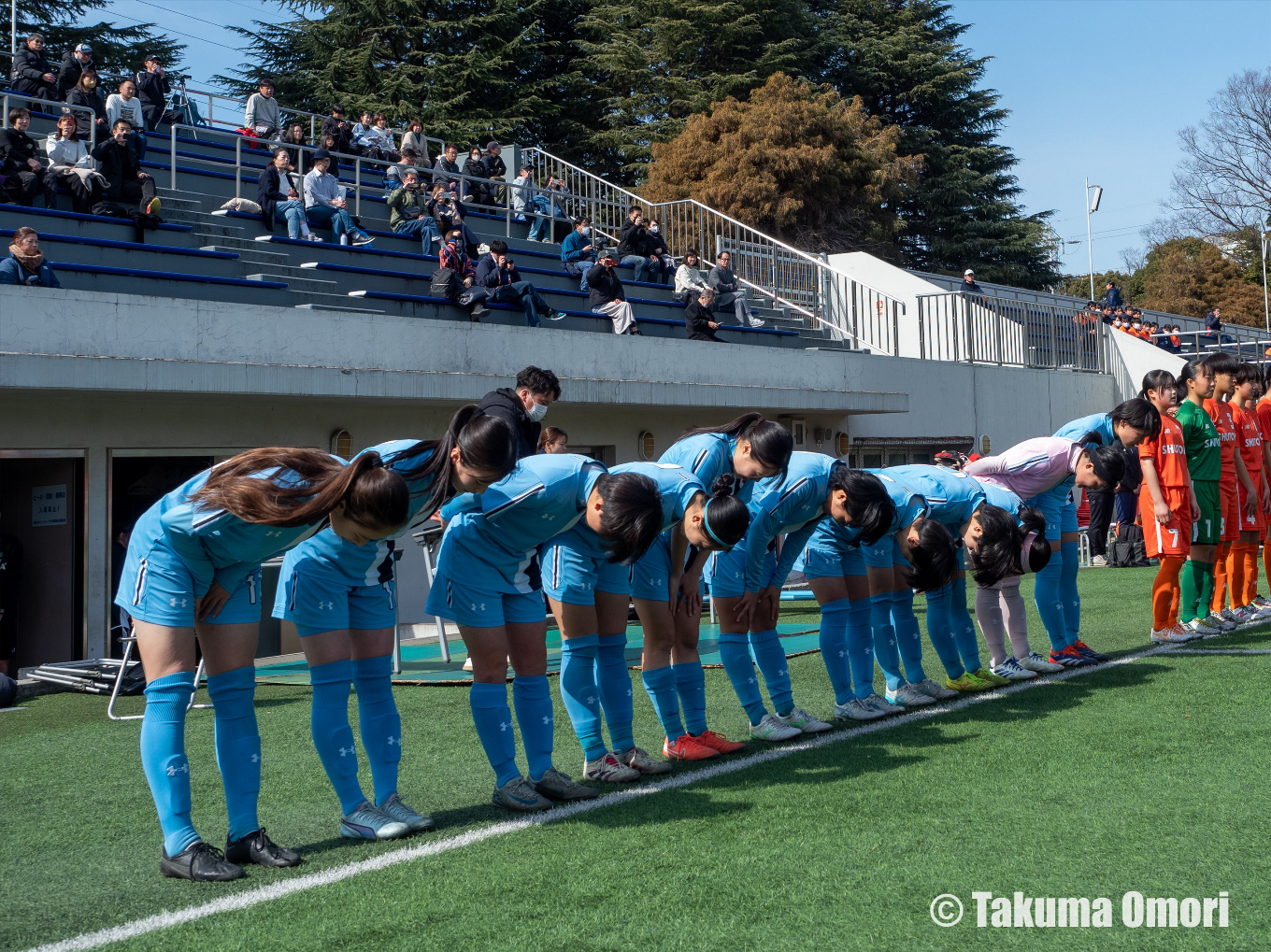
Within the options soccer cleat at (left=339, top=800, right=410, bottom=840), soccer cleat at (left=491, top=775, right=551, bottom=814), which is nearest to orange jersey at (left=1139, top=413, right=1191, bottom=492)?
soccer cleat at (left=491, top=775, right=551, bottom=814)

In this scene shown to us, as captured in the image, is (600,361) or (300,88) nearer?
(600,361)

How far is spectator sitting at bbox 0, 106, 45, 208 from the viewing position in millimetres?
11789

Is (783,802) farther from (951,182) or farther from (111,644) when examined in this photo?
(951,182)

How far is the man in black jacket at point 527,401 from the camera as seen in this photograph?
7.00 meters

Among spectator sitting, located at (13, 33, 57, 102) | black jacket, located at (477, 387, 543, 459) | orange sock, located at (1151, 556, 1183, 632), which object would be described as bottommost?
orange sock, located at (1151, 556, 1183, 632)

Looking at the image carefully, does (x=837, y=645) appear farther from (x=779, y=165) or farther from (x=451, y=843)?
(x=779, y=165)

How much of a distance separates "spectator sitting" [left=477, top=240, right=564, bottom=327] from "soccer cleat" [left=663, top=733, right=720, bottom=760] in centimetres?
945

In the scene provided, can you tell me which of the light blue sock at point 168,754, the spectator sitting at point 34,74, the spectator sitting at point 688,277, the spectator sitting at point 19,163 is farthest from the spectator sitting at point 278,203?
the light blue sock at point 168,754

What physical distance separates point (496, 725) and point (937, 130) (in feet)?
136

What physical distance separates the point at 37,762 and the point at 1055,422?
20.8 m

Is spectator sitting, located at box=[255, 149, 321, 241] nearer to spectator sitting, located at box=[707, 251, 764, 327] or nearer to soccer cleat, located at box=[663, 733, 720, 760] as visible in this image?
spectator sitting, located at box=[707, 251, 764, 327]

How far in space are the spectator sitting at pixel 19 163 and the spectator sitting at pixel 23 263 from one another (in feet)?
6.59

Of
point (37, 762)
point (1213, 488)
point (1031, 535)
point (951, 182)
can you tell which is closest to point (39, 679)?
point (37, 762)

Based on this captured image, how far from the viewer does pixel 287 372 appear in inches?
436
